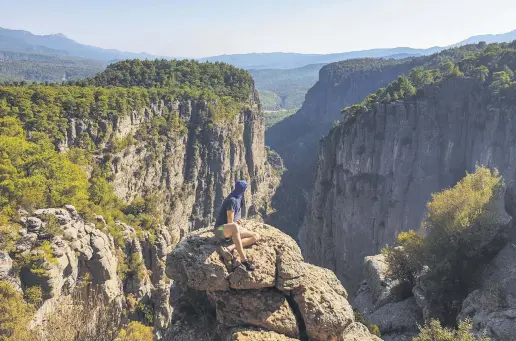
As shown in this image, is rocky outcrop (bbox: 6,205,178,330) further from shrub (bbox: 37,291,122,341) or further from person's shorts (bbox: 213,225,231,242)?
person's shorts (bbox: 213,225,231,242)

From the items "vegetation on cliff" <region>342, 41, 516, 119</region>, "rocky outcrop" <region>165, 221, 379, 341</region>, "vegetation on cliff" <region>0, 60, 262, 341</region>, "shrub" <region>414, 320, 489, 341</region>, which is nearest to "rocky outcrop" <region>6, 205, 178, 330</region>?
"vegetation on cliff" <region>0, 60, 262, 341</region>

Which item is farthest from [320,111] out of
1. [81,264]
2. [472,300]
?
[81,264]

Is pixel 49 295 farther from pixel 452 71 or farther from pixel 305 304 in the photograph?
pixel 452 71

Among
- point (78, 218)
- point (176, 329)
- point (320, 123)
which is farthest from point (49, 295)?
point (320, 123)

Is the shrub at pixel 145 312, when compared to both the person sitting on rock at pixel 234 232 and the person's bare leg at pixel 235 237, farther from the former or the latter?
the person's bare leg at pixel 235 237

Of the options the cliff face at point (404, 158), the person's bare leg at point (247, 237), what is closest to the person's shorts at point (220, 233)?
the person's bare leg at point (247, 237)

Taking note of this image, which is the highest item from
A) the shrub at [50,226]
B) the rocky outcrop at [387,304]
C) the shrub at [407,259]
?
the shrub at [50,226]
